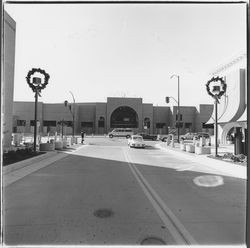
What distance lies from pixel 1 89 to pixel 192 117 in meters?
68.4

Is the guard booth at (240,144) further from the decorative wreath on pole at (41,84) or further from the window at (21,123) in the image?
the window at (21,123)

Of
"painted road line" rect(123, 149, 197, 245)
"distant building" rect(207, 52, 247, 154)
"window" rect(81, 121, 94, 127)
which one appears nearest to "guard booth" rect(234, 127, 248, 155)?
"painted road line" rect(123, 149, 197, 245)

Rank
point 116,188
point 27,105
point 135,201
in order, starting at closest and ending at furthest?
1. point 135,201
2. point 116,188
3. point 27,105

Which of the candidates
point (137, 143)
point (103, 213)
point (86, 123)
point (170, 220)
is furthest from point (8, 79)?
point (86, 123)

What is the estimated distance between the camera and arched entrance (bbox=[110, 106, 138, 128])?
233 feet

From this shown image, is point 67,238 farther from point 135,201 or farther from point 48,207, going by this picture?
point 135,201

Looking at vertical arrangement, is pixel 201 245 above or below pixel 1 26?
below

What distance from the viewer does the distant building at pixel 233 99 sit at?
30698 millimetres

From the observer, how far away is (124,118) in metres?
71.2

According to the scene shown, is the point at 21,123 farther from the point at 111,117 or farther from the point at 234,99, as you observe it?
the point at 234,99

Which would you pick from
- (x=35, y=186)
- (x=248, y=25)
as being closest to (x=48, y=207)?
(x=35, y=186)

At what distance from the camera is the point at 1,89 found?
4.24m

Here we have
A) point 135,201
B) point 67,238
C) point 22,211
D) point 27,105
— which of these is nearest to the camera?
point 67,238

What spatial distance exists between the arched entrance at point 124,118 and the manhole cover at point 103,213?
64.6m
